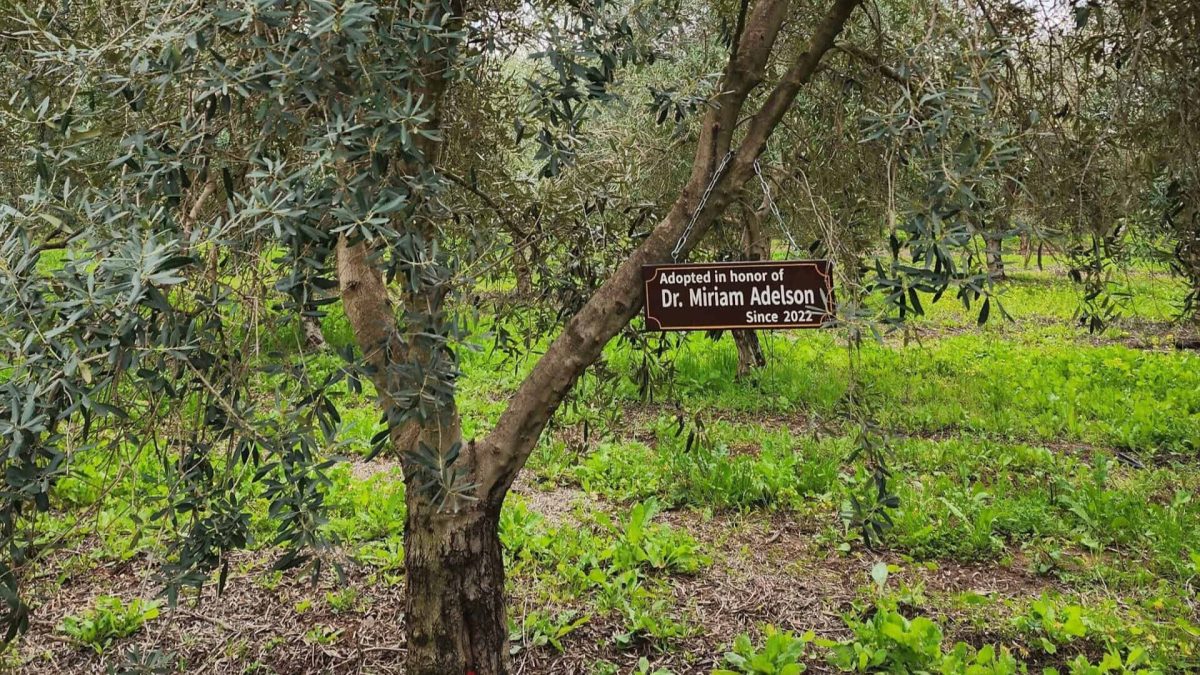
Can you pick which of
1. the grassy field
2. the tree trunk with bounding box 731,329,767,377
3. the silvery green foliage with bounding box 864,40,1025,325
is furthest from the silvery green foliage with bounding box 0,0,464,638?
the tree trunk with bounding box 731,329,767,377

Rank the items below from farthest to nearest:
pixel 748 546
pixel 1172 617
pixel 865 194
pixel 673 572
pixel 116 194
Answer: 1. pixel 748 546
2. pixel 673 572
3. pixel 1172 617
4. pixel 865 194
5. pixel 116 194

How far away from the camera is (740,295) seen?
2309mm

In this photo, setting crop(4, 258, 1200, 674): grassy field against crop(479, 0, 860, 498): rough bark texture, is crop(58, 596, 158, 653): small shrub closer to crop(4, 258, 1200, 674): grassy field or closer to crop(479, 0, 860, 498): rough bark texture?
crop(4, 258, 1200, 674): grassy field

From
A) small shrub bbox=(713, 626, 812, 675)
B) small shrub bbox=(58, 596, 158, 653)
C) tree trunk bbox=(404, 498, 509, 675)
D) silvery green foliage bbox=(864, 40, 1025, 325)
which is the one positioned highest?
silvery green foliage bbox=(864, 40, 1025, 325)

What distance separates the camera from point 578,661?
11.4 feet

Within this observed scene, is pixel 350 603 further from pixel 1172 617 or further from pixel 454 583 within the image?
pixel 1172 617

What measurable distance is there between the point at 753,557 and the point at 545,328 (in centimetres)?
169

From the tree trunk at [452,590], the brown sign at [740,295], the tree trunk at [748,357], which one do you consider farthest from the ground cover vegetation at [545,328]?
the tree trunk at [748,357]

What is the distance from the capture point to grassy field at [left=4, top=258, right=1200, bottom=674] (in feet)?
11.3

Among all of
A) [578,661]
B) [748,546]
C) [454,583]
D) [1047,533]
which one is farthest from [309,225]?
[1047,533]

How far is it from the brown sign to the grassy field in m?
0.19

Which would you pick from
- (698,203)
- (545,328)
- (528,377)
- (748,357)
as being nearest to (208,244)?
(528,377)

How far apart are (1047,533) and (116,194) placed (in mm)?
4710

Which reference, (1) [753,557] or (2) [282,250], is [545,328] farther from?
(2) [282,250]
